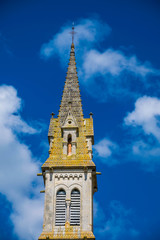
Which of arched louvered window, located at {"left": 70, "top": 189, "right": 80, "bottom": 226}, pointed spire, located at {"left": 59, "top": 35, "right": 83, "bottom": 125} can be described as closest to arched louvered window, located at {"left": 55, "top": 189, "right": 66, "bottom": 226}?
arched louvered window, located at {"left": 70, "top": 189, "right": 80, "bottom": 226}

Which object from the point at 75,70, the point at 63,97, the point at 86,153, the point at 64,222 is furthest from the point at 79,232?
the point at 75,70

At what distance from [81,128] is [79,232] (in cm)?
1076

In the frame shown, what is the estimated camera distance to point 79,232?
4353 centimetres

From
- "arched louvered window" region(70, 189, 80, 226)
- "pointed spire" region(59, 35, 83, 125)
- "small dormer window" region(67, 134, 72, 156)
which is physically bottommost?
"arched louvered window" region(70, 189, 80, 226)

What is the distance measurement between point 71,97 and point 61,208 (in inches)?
484

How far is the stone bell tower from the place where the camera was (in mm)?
44031

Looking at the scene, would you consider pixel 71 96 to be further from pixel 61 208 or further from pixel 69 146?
pixel 61 208

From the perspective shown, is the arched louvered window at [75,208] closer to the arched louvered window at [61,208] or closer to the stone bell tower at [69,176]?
the stone bell tower at [69,176]

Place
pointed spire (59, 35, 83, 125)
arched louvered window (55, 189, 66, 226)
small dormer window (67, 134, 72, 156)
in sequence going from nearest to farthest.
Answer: arched louvered window (55, 189, 66, 226) < small dormer window (67, 134, 72, 156) < pointed spire (59, 35, 83, 125)

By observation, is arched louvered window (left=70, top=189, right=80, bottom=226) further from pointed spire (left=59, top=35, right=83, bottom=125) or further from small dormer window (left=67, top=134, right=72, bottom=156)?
pointed spire (left=59, top=35, right=83, bottom=125)

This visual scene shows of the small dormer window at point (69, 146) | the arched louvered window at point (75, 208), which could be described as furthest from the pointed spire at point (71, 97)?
the arched louvered window at point (75, 208)

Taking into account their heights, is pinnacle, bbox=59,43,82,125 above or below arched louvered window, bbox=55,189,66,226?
above

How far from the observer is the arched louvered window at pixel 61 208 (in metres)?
44.4

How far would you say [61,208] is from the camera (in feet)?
148
